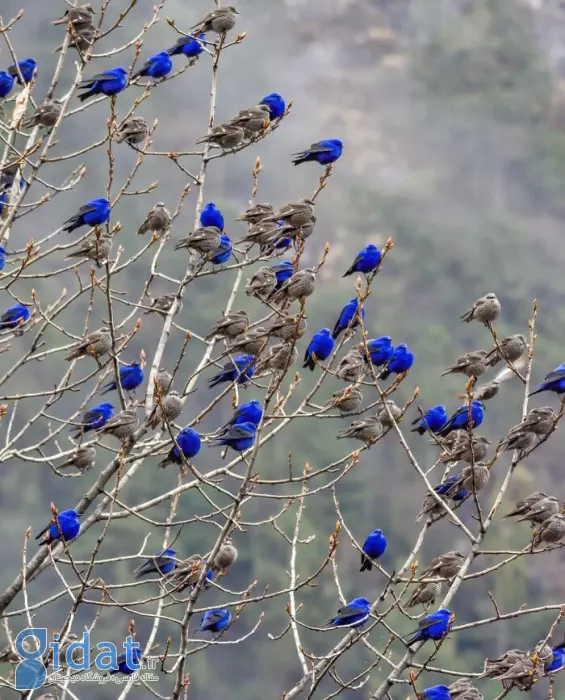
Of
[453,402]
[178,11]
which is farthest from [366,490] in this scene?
[178,11]

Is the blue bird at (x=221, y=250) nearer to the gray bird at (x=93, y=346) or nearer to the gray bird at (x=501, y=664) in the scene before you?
the gray bird at (x=93, y=346)

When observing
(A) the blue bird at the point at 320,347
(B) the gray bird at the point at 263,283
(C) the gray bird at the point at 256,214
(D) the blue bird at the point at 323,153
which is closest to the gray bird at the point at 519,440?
(A) the blue bird at the point at 320,347

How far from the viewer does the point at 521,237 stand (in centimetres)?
3903

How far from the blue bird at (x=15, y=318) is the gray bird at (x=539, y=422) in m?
3.20

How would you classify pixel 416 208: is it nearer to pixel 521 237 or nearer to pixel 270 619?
pixel 521 237

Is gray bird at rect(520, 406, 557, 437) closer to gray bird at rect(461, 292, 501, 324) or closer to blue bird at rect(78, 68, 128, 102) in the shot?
gray bird at rect(461, 292, 501, 324)

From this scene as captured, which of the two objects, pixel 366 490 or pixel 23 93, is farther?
pixel 366 490

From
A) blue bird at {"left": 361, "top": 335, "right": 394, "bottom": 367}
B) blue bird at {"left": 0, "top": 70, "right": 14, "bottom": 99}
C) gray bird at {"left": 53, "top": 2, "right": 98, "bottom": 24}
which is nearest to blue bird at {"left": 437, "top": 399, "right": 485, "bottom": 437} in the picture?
blue bird at {"left": 361, "top": 335, "right": 394, "bottom": 367}

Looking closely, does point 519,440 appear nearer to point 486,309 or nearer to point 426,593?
point 486,309

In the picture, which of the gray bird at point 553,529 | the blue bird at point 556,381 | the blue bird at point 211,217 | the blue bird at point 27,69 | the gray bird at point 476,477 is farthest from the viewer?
the blue bird at point 27,69

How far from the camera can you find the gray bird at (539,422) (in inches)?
266

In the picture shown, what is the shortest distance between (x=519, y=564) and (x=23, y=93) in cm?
2463

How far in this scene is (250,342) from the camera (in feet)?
22.9

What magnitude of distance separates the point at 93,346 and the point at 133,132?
1549 millimetres
